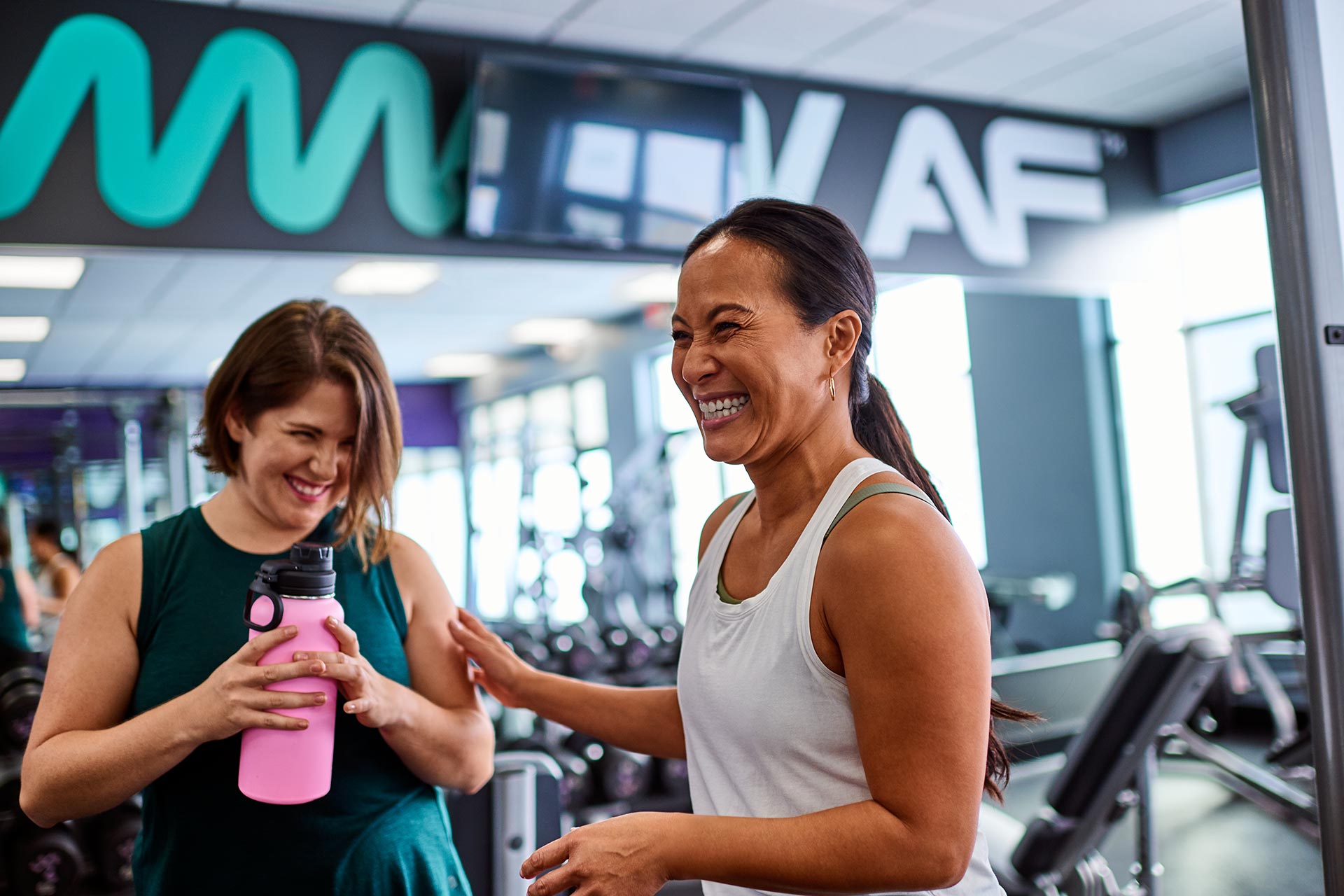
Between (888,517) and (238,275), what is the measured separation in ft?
19.4

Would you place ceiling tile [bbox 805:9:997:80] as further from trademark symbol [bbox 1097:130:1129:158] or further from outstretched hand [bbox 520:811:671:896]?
outstretched hand [bbox 520:811:671:896]

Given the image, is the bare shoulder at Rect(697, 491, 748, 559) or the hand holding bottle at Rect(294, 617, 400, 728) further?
the bare shoulder at Rect(697, 491, 748, 559)

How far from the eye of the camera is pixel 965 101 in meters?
4.98

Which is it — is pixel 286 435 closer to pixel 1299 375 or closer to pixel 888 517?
pixel 888 517

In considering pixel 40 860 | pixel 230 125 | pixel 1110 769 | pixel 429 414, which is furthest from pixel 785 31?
pixel 429 414

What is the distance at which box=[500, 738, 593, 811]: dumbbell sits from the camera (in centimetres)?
370

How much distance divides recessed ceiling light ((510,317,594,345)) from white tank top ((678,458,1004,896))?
7.20 metres

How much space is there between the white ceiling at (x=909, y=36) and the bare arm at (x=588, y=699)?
2912 mm

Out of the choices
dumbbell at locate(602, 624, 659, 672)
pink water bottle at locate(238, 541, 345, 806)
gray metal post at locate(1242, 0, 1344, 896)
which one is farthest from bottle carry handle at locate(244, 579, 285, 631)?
dumbbell at locate(602, 624, 659, 672)

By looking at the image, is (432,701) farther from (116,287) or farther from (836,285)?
(116,287)

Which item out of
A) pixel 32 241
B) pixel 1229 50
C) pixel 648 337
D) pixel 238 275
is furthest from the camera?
pixel 648 337

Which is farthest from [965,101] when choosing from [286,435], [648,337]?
[286,435]

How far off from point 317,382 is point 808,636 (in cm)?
72

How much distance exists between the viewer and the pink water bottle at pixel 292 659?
3.62 ft
